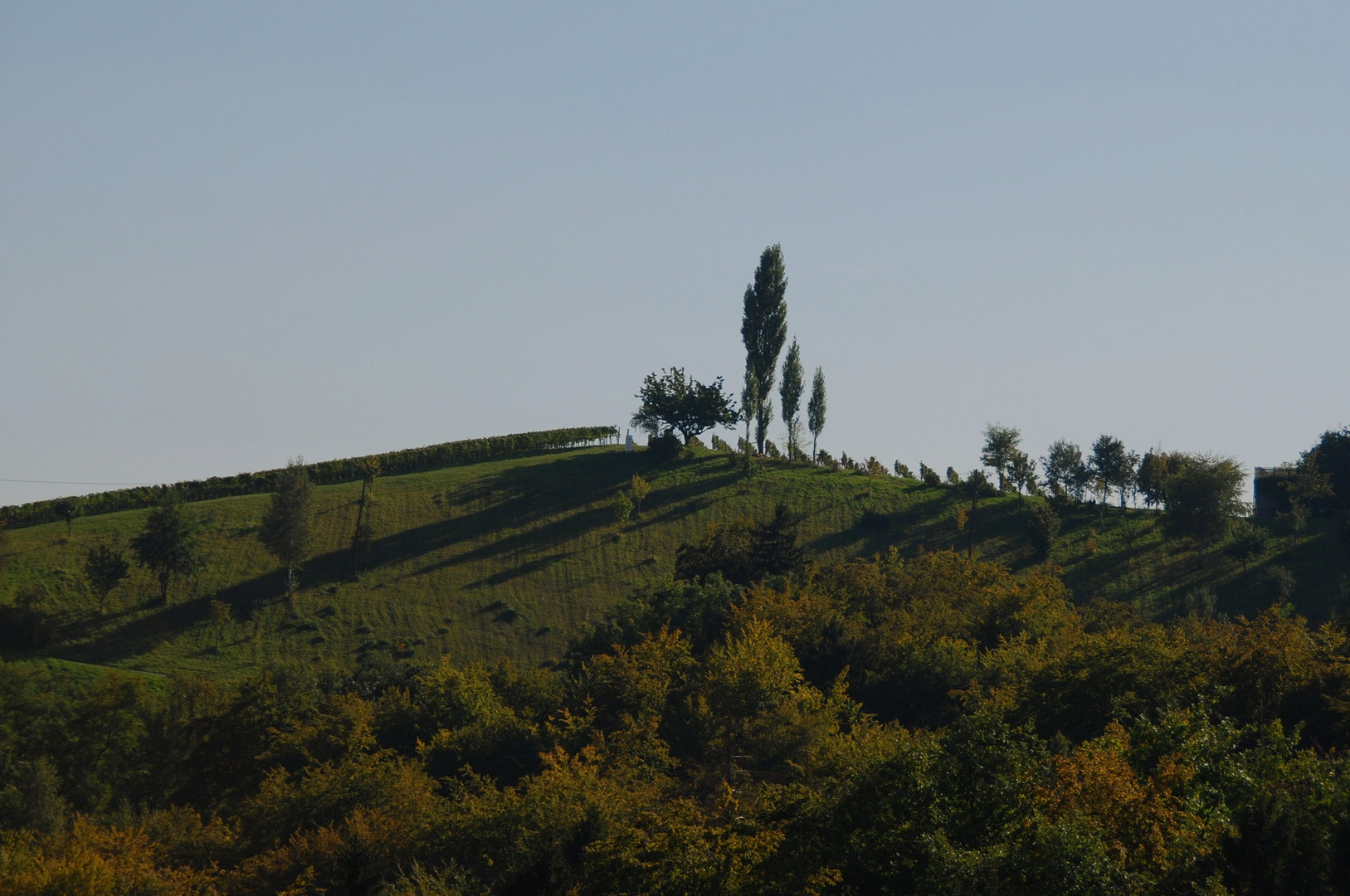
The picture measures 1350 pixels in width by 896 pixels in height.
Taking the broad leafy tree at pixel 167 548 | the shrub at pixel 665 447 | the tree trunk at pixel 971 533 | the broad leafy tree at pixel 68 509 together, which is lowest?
the tree trunk at pixel 971 533

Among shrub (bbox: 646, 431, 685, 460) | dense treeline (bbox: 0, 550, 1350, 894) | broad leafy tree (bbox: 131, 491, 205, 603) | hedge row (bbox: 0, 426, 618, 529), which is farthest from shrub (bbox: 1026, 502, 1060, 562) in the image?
broad leafy tree (bbox: 131, 491, 205, 603)

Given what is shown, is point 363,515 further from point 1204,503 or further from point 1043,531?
point 1204,503

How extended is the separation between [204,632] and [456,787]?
34.4 meters

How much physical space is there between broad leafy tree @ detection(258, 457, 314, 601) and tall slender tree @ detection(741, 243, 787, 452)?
41424mm

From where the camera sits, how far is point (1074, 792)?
30500mm

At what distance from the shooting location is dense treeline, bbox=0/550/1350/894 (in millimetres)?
29953

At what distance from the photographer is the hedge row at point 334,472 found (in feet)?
311

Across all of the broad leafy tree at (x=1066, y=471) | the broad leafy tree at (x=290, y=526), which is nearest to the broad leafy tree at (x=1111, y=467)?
the broad leafy tree at (x=1066, y=471)

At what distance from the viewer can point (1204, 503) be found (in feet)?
280

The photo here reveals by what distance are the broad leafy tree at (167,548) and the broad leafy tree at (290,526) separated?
4.75 m

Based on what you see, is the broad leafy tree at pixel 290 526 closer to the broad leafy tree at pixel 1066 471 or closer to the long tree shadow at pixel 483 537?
the long tree shadow at pixel 483 537

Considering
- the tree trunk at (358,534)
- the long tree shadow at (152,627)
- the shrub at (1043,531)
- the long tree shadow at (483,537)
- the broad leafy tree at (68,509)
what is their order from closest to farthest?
1. the long tree shadow at (152,627)
2. the long tree shadow at (483,537)
3. the shrub at (1043,531)
4. the tree trunk at (358,534)
5. the broad leafy tree at (68,509)

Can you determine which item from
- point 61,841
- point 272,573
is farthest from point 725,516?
point 61,841

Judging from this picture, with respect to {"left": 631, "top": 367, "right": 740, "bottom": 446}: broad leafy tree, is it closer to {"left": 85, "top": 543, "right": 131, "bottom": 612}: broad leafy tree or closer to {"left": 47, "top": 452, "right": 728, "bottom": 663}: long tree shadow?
{"left": 47, "top": 452, "right": 728, "bottom": 663}: long tree shadow
